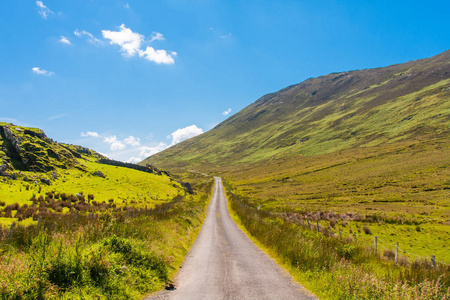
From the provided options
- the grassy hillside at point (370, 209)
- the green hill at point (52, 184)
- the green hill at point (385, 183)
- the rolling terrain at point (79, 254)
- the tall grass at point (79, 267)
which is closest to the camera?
the tall grass at point (79, 267)

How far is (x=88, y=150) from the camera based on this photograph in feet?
239

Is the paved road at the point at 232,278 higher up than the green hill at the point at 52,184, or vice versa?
the green hill at the point at 52,184

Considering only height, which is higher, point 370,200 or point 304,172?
point 304,172

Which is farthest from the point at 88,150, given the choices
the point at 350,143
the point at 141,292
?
the point at 350,143

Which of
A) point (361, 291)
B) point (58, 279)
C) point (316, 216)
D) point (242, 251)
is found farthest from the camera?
point (316, 216)

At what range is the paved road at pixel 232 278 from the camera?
8328mm

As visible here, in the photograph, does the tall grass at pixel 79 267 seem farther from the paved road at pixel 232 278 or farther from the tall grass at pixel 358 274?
the tall grass at pixel 358 274

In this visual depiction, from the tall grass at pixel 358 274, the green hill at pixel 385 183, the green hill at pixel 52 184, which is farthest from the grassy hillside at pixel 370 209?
the green hill at pixel 52 184

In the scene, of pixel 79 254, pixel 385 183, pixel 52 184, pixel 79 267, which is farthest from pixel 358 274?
pixel 385 183

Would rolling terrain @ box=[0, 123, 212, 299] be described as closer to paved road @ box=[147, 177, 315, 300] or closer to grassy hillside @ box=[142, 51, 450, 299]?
paved road @ box=[147, 177, 315, 300]

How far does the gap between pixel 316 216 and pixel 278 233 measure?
83.0 ft

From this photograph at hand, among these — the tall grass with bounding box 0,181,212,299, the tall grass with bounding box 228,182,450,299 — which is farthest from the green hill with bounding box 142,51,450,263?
the tall grass with bounding box 0,181,212,299

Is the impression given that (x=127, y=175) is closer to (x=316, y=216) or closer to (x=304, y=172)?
(x=316, y=216)

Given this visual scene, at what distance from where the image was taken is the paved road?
8.33 m
